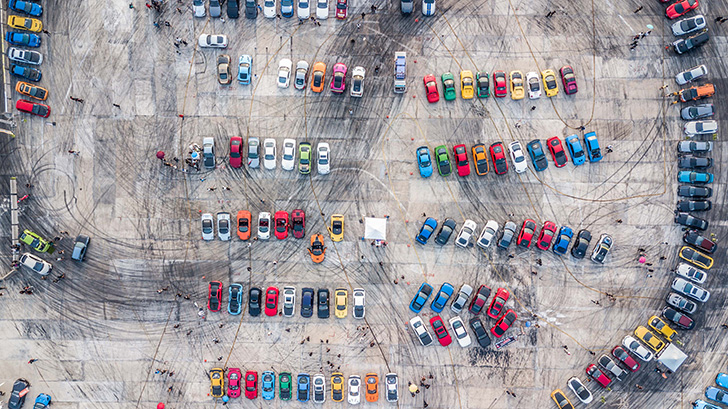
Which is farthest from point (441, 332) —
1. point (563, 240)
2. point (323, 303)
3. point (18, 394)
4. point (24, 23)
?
point (24, 23)

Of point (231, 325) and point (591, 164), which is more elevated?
point (591, 164)

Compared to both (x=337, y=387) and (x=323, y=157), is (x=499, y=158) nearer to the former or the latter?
(x=323, y=157)

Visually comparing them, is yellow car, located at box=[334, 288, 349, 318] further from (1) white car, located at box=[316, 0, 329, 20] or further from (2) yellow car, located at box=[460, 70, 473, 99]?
(1) white car, located at box=[316, 0, 329, 20]

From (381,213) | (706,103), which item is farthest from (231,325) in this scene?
(706,103)

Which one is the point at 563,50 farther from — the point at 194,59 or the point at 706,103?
the point at 194,59

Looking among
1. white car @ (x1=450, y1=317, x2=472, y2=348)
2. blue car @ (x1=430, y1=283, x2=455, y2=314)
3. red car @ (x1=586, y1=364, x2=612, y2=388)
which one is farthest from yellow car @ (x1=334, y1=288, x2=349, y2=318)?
red car @ (x1=586, y1=364, x2=612, y2=388)

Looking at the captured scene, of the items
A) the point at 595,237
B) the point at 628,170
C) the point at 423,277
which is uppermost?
the point at 628,170

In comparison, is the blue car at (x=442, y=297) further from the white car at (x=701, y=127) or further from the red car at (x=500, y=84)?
the white car at (x=701, y=127)

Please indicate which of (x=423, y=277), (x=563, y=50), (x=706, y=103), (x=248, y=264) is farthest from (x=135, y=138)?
(x=706, y=103)

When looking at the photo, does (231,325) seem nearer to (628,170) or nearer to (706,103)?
(628,170)
